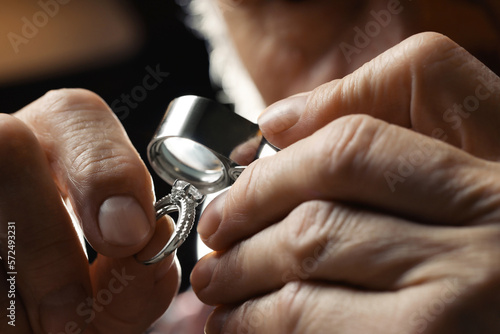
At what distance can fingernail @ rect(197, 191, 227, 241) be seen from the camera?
64 centimetres

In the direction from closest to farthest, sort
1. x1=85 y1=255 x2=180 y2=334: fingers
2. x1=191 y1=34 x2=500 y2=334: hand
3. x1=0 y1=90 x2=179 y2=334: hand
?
x1=191 y1=34 x2=500 y2=334: hand
x1=0 y1=90 x2=179 y2=334: hand
x1=85 y1=255 x2=180 y2=334: fingers

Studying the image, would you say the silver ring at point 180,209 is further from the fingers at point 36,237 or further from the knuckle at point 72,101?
the knuckle at point 72,101

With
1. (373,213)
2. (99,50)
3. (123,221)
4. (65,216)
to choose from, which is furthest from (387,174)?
(99,50)

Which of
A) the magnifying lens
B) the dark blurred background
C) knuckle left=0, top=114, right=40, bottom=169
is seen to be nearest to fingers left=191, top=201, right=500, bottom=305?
the magnifying lens

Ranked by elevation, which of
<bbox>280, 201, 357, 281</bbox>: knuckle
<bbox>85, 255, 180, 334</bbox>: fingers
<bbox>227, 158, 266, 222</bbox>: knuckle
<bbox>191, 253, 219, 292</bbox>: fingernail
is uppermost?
<bbox>227, 158, 266, 222</bbox>: knuckle

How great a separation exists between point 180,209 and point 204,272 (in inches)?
3.8

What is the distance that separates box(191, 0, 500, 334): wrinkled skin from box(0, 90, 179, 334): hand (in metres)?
0.14

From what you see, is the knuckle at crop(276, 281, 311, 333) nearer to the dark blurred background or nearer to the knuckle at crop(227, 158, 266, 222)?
the knuckle at crop(227, 158, 266, 222)

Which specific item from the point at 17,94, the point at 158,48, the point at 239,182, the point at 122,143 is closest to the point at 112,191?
the point at 122,143

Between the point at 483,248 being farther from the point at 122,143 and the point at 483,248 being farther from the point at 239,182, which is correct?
the point at 122,143

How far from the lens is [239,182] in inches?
24.3

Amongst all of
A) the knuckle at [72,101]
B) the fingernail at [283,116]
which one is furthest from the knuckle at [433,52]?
the knuckle at [72,101]

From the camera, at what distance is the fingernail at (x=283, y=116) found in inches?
26.1

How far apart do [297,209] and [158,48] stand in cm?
196
